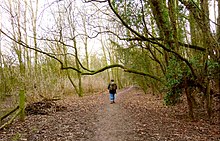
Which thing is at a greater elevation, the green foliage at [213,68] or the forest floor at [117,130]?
the green foliage at [213,68]

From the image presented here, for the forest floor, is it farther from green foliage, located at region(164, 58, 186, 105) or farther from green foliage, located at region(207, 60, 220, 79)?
green foliage, located at region(207, 60, 220, 79)

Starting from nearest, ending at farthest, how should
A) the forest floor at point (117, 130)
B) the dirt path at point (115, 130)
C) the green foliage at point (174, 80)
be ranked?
the dirt path at point (115, 130)
the forest floor at point (117, 130)
the green foliage at point (174, 80)

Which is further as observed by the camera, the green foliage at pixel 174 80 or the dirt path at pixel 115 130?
the green foliage at pixel 174 80

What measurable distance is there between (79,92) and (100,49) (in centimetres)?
1715

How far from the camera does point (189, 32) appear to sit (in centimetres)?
1535

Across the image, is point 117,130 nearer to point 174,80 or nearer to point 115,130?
point 115,130

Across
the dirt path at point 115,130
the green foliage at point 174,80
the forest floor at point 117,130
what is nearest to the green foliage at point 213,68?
the green foliage at point 174,80

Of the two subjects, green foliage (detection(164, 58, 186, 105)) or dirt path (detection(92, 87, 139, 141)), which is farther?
green foliage (detection(164, 58, 186, 105))

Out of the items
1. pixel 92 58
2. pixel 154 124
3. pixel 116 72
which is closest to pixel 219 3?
pixel 154 124

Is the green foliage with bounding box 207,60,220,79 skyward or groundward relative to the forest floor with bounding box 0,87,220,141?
skyward

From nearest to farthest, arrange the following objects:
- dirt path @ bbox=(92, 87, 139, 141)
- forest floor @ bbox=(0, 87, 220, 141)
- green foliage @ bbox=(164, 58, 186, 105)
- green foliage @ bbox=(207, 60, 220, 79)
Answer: dirt path @ bbox=(92, 87, 139, 141) → forest floor @ bbox=(0, 87, 220, 141) → green foliage @ bbox=(207, 60, 220, 79) → green foliage @ bbox=(164, 58, 186, 105)

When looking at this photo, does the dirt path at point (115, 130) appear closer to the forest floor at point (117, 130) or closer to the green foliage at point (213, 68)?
the forest floor at point (117, 130)

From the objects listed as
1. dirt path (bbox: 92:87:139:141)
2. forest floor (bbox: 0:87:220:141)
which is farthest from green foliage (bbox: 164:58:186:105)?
dirt path (bbox: 92:87:139:141)

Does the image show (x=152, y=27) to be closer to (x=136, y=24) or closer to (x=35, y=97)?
(x=136, y=24)
